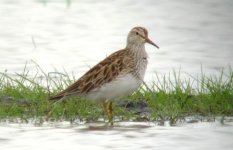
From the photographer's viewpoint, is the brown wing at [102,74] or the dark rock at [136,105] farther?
the dark rock at [136,105]

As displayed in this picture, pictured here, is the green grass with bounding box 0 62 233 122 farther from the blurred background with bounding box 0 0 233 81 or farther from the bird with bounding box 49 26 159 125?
the blurred background with bounding box 0 0 233 81

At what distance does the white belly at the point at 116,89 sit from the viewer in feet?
40.9

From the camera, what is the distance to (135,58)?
13.1 meters

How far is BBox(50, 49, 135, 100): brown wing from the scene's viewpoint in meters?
12.6

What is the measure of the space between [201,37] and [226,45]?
978 mm

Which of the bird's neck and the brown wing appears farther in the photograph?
the bird's neck

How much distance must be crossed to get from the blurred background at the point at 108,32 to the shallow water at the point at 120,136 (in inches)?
173

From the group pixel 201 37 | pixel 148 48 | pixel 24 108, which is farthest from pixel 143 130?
pixel 201 37

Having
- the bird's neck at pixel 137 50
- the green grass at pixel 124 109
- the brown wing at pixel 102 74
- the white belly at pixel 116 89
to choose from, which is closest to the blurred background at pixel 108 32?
the bird's neck at pixel 137 50

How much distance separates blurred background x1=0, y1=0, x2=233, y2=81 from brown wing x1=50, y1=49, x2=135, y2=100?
11.5 ft

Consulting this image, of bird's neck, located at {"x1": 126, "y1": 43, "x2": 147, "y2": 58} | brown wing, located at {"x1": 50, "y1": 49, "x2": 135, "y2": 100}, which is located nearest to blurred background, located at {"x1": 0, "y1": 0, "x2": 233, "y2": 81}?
bird's neck, located at {"x1": 126, "y1": 43, "x2": 147, "y2": 58}

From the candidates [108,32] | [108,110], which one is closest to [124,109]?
[108,110]

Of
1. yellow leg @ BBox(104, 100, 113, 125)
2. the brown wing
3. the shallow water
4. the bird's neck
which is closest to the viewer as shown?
the shallow water

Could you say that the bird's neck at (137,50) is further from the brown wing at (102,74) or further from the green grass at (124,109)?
the green grass at (124,109)
